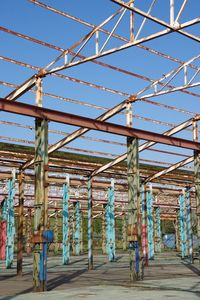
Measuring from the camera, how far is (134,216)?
778 inches

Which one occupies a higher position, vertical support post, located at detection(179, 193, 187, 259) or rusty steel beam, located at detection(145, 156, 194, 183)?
rusty steel beam, located at detection(145, 156, 194, 183)

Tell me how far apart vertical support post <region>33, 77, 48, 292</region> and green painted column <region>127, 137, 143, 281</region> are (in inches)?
191

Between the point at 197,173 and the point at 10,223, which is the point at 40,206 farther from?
the point at 10,223

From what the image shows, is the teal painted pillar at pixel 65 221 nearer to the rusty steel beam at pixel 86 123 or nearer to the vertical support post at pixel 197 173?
the vertical support post at pixel 197 173

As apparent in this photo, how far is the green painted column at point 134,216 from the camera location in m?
19.3

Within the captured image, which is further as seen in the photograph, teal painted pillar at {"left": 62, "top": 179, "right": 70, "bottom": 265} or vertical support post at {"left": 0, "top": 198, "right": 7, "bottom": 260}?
vertical support post at {"left": 0, "top": 198, "right": 7, "bottom": 260}

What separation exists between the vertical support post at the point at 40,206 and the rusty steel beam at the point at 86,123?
0.47m

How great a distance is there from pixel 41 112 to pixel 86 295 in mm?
7386

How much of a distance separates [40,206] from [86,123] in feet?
14.8

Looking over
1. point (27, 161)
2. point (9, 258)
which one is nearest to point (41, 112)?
point (27, 161)

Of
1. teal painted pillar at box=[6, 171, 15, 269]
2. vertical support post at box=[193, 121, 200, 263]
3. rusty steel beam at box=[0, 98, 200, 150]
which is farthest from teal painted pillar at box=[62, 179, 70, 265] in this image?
rusty steel beam at box=[0, 98, 200, 150]

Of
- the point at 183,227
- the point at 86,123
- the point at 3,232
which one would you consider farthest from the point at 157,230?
the point at 86,123

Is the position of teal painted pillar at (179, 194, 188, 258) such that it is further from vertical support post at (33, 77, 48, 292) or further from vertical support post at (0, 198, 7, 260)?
vertical support post at (33, 77, 48, 292)

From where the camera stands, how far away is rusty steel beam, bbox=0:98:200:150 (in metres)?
16.3
